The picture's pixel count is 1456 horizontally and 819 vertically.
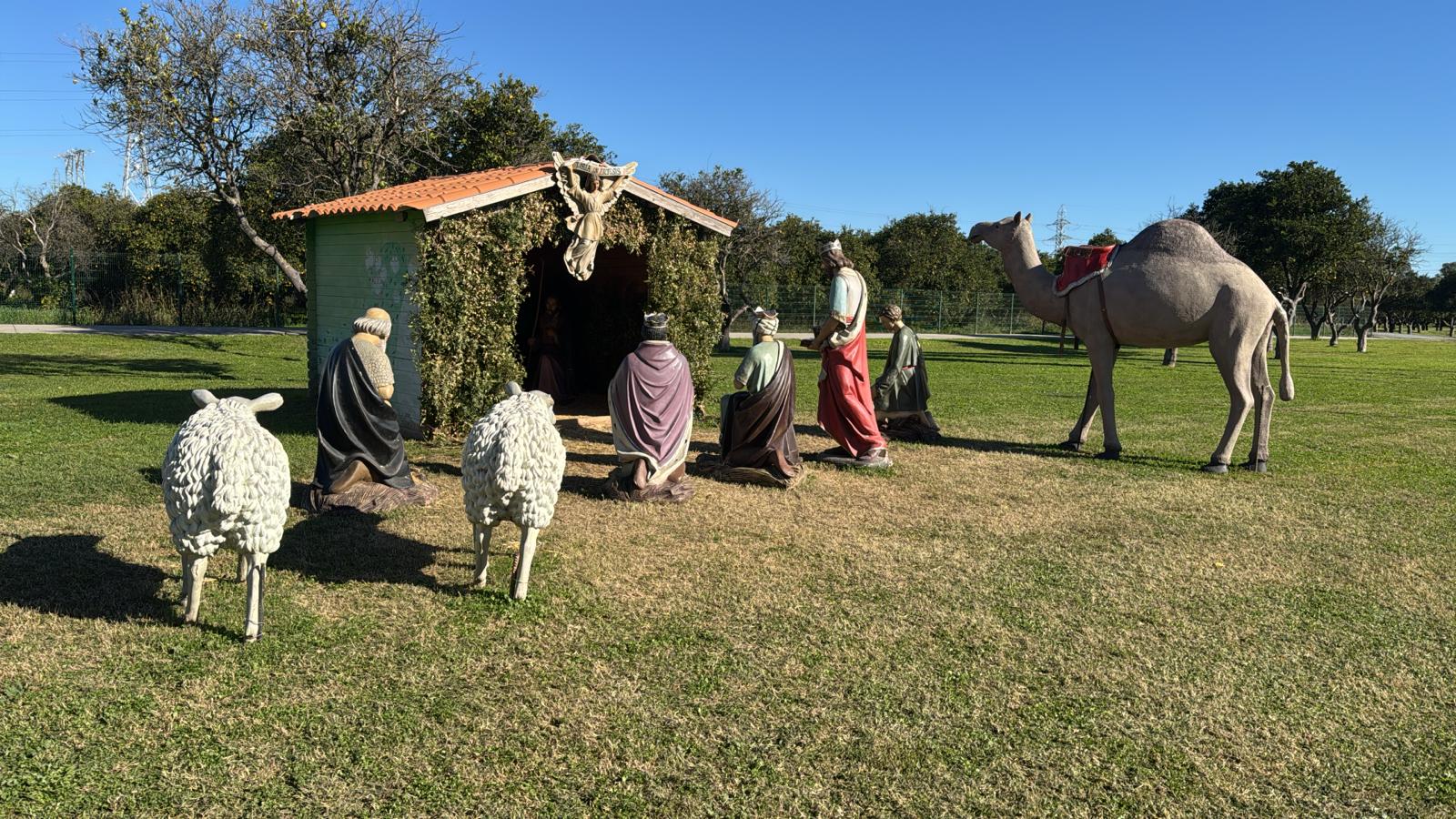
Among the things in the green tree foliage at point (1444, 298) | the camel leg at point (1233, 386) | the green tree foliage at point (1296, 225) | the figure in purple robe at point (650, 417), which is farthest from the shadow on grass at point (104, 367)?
the green tree foliage at point (1444, 298)

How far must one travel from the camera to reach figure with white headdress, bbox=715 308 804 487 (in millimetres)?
7867

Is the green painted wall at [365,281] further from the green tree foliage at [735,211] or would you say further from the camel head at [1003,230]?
the green tree foliage at [735,211]

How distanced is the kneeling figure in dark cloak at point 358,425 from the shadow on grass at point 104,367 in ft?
35.0

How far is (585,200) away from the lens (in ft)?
33.1

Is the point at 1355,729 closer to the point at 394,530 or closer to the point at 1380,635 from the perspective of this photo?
the point at 1380,635

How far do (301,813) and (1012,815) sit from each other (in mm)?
2400

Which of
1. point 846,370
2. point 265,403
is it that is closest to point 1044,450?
point 846,370

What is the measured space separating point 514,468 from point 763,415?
361cm

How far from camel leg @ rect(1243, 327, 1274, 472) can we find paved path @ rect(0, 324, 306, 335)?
1008 inches

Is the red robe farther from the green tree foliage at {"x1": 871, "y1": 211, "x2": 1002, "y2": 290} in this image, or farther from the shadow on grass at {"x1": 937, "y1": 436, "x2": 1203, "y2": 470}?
the green tree foliage at {"x1": 871, "y1": 211, "x2": 1002, "y2": 290}

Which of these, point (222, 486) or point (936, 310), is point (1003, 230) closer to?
point (222, 486)

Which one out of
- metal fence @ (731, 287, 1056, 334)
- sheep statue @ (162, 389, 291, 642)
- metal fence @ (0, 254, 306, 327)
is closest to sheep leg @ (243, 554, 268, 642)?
sheep statue @ (162, 389, 291, 642)

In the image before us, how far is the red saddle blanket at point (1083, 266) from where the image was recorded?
954 cm

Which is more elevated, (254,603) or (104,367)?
(104,367)
